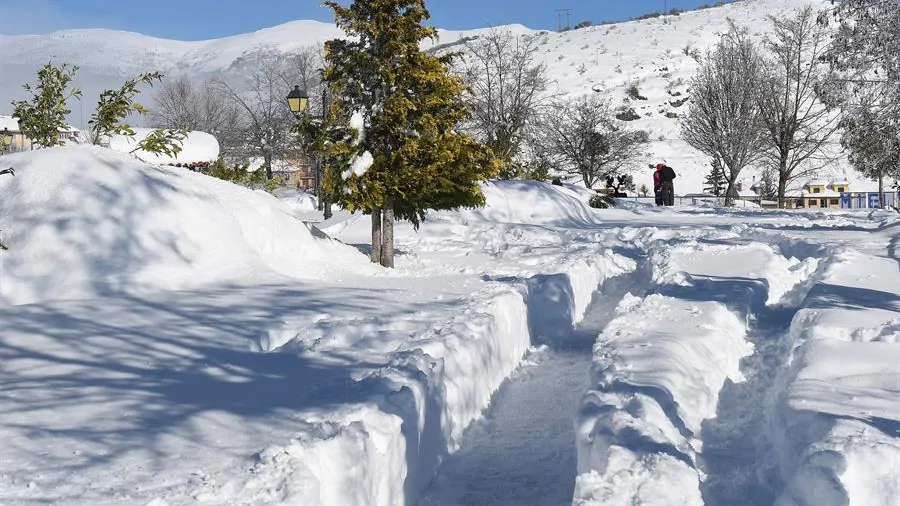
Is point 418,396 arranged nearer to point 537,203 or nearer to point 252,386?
point 252,386

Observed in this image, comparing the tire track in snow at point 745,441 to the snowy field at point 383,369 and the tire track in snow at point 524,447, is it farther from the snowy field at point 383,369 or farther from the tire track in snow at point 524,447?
the tire track in snow at point 524,447

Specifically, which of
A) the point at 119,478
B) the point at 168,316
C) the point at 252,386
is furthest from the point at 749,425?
the point at 168,316

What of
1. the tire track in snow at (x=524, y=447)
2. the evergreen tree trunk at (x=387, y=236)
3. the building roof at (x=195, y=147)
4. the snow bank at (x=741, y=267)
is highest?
the building roof at (x=195, y=147)

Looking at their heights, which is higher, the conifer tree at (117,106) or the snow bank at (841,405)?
the conifer tree at (117,106)

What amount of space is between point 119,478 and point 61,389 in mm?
1611

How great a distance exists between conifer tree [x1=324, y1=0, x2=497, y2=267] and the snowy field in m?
1.13

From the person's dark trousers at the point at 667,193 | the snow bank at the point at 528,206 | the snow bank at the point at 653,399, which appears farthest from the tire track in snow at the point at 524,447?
the person's dark trousers at the point at 667,193

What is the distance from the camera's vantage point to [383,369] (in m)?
6.03

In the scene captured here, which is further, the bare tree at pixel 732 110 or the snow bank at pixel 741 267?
the bare tree at pixel 732 110

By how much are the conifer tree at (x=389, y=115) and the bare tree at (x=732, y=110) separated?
86.3 feet

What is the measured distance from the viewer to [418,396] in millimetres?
5410

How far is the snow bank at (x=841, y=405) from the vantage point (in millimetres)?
4273

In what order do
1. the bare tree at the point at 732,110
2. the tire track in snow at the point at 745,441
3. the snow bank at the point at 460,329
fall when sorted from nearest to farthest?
1. the tire track in snow at the point at 745,441
2. the snow bank at the point at 460,329
3. the bare tree at the point at 732,110

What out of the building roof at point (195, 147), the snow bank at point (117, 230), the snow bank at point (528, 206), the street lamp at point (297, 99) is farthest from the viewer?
the building roof at point (195, 147)
